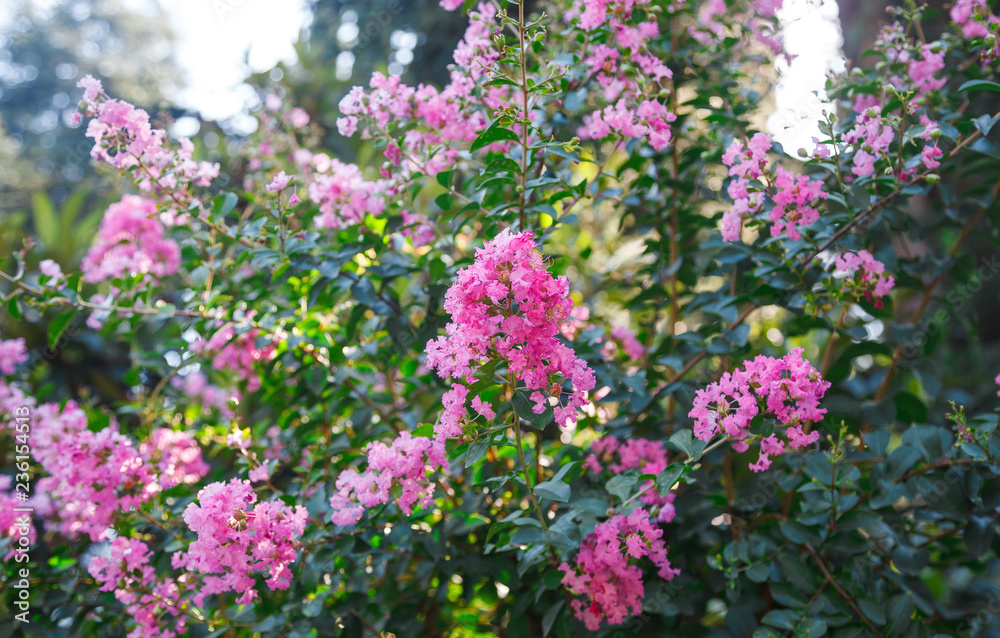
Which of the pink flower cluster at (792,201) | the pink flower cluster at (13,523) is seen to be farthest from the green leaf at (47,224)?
the pink flower cluster at (792,201)

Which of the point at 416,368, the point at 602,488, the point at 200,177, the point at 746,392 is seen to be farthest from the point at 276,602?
the point at 746,392

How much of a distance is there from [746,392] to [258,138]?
1872 millimetres

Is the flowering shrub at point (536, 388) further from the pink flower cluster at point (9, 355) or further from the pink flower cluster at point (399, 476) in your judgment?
the pink flower cluster at point (9, 355)

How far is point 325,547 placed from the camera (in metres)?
1.46

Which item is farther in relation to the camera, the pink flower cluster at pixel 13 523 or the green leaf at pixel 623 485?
the pink flower cluster at pixel 13 523

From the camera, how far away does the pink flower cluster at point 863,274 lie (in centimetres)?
143

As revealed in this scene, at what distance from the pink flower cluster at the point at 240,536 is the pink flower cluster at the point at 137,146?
2.48 feet

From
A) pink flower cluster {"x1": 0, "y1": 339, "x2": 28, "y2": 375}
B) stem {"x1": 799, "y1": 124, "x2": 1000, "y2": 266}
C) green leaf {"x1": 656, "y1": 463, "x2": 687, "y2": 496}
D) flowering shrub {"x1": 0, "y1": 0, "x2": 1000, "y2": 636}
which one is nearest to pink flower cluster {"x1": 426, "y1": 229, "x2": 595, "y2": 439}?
flowering shrub {"x1": 0, "y1": 0, "x2": 1000, "y2": 636}

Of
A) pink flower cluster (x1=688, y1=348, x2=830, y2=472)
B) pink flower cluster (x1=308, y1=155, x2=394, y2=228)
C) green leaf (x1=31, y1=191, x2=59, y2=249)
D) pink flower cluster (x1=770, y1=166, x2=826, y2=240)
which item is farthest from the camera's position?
green leaf (x1=31, y1=191, x2=59, y2=249)

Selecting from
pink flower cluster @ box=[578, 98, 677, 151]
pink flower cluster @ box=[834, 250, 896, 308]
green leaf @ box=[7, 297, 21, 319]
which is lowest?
pink flower cluster @ box=[834, 250, 896, 308]

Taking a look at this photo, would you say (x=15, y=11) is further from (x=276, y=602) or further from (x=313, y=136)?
(x=276, y=602)

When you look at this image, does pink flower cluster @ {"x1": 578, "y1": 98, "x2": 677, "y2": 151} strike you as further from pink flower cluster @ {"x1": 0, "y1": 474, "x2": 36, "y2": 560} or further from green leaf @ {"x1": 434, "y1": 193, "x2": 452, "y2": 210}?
pink flower cluster @ {"x1": 0, "y1": 474, "x2": 36, "y2": 560}

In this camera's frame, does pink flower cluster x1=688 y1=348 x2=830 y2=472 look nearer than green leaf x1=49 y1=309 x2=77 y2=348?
Yes

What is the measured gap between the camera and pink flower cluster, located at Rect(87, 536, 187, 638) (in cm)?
146
